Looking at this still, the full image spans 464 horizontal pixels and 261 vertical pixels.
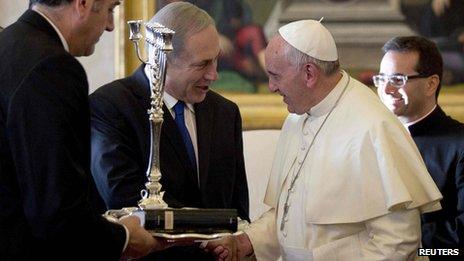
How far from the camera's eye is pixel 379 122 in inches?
144

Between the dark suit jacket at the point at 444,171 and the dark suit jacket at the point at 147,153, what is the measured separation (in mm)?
863

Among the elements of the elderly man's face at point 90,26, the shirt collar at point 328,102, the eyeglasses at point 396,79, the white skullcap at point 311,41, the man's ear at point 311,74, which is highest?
the elderly man's face at point 90,26

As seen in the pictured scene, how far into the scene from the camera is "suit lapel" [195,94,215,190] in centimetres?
379

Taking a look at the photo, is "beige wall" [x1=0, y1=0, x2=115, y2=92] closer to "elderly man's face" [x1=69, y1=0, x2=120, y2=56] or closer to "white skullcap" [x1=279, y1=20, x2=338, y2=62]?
"white skullcap" [x1=279, y1=20, x2=338, y2=62]

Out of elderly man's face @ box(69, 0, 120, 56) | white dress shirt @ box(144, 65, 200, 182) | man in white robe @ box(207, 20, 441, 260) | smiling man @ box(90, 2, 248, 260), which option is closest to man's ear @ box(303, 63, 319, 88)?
man in white robe @ box(207, 20, 441, 260)

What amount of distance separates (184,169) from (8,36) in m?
1.17

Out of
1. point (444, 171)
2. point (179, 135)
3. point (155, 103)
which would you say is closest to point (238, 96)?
point (444, 171)

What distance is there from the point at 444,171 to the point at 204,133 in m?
1.21

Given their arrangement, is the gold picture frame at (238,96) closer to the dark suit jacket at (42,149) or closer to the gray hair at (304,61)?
the gray hair at (304,61)

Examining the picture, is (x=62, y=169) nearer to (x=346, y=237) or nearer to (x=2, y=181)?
(x=2, y=181)

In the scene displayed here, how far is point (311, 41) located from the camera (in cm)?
377

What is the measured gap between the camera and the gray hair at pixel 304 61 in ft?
12.3

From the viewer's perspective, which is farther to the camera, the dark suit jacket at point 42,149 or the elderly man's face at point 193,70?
the elderly man's face at point 193,70

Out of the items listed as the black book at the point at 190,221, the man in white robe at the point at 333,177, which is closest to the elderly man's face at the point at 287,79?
the man in white robe at the point at 333,177
